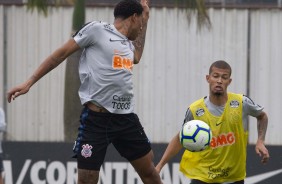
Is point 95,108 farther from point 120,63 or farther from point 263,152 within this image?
point 263,152

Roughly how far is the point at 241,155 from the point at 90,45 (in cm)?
207

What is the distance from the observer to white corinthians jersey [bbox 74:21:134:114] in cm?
851

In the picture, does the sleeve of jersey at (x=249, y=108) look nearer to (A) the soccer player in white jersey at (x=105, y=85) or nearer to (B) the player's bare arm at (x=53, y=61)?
(A) the soccer player in white jersey at (x=105, y=85)

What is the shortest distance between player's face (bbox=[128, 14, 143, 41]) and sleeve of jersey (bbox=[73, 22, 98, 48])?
0.35 meters

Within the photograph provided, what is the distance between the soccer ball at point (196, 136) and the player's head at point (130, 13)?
3.63 feet

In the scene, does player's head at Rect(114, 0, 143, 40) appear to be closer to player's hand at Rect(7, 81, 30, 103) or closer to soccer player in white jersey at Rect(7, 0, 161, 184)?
soccer player in white jersey at Rect(7, 0, 161, 184)

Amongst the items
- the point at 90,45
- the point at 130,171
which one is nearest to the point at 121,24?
the point at 90,45

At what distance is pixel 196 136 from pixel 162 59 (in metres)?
8.64

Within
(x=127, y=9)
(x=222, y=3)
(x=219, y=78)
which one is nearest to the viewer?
(x=127, y=9)

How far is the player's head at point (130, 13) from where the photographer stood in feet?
28.5

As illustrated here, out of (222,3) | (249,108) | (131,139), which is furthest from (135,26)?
(222,3)

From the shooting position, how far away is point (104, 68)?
850 centimetres

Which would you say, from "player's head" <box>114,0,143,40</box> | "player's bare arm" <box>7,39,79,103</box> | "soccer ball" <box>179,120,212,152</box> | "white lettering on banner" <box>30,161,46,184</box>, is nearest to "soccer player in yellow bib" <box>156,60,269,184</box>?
"soccer ball" <box>179,120,212,152</box>

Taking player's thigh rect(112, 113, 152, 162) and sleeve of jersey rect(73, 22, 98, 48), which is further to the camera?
player's thigh rect(112, 113, 152, 162)
